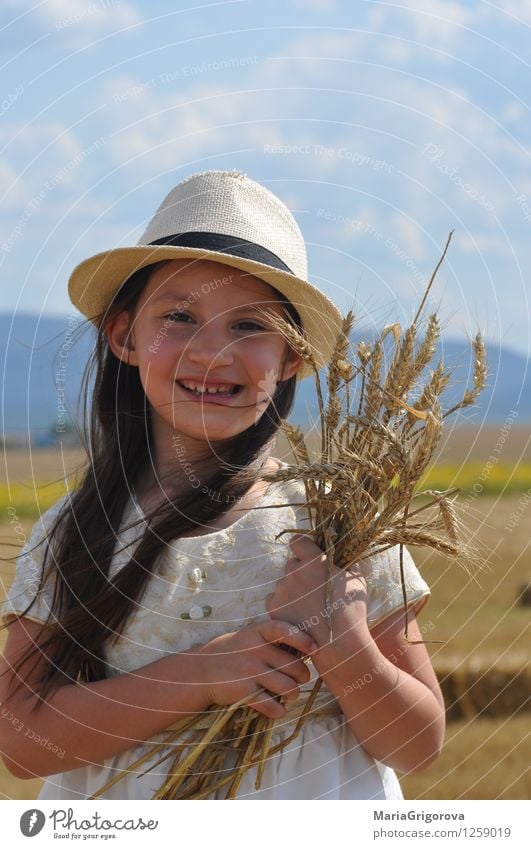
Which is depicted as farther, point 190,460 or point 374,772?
point 190,460

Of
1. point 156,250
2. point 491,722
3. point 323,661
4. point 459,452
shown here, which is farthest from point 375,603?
point 491,722

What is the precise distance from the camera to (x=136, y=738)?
2111 millimetres

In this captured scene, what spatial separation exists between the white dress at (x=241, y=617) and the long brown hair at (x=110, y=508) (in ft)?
0.11

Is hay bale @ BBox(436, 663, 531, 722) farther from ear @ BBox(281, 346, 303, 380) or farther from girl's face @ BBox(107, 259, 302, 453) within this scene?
girl's face @ BBox(107, 259, 302, 453)

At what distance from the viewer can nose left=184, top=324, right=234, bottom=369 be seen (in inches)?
85.7

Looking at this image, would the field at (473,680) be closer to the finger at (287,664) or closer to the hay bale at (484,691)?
the hay bale at (484,691)

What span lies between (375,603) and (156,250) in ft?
2.94

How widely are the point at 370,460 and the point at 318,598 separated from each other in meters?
0.29

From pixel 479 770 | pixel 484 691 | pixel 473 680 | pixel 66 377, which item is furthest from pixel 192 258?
pixel 484 691

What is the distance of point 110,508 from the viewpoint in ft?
8.00

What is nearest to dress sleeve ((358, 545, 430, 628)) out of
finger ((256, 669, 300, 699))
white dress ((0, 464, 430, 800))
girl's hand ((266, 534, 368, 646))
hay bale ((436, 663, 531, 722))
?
white dress ((0, 464, 430, 800))

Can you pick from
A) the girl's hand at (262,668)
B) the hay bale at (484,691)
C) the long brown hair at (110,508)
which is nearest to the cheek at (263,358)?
the long brown hair at (110,508)

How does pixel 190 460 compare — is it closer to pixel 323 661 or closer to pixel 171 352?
pixel 171 352

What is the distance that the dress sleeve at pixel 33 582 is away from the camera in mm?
2270
